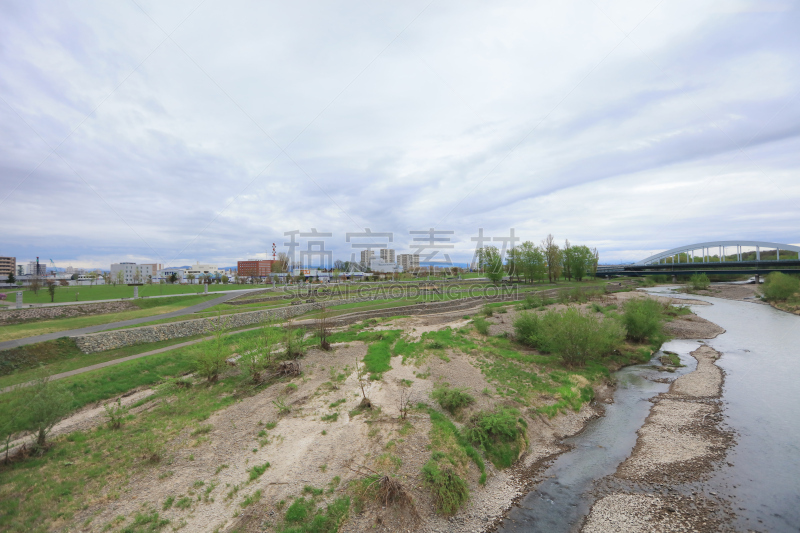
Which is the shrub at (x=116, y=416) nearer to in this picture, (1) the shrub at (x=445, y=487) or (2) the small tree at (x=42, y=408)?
(2) the small tree at (x=42, y=408)

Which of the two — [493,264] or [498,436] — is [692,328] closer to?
[498,436]

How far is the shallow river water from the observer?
30.8ft

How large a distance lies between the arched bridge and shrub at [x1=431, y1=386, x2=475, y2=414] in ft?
355

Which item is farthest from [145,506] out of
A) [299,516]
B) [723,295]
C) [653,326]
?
[723,295]

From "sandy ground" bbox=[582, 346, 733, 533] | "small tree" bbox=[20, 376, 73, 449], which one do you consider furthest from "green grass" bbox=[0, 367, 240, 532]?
"sandy ground" bbox=[582, 346, 733, 533]

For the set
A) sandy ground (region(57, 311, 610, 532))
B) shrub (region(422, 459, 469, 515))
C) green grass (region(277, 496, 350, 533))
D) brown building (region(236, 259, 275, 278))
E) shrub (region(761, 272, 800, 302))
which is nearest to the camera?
green grass (region(277, 496, 350, 533))

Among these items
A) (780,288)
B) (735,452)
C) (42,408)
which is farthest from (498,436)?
(780,288)

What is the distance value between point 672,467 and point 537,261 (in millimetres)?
82081

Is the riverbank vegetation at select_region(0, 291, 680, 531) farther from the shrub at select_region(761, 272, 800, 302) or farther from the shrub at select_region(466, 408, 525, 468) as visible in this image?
the shrub at select_region(761, 272, 800, 302)

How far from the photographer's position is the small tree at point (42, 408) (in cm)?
1044

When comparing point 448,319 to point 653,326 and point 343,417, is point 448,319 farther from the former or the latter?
point 343,417

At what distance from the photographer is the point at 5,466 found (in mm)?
9750

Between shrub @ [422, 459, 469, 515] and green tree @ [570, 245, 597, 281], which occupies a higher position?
green tree @ [570, 245, 597, 281]

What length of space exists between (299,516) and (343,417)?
212 inches
